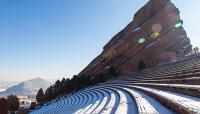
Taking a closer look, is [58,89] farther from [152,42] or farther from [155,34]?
[155,34]

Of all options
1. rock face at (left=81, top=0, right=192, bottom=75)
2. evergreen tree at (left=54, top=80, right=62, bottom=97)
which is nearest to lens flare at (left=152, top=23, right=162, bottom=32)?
rock face at (left=81, top=0, right=192, bottom=75)

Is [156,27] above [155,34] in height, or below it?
above

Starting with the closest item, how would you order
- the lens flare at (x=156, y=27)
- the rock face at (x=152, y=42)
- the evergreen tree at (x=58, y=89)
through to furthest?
the rock face at (x=152, y=42), the evergreen tree at (x=58, y=89), the lens flare at (x=156, y=27)

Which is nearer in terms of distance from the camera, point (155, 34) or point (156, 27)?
point (155, 34)

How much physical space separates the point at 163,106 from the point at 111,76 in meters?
59.1

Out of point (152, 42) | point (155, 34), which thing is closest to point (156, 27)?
point (155, 34)

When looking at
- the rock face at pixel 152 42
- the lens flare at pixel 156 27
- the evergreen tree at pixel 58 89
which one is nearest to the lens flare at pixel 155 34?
the rock face at pixel 152 42

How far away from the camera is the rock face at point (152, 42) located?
73.9 m

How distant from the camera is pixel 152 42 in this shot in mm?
77562

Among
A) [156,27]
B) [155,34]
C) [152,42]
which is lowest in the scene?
[152,42]

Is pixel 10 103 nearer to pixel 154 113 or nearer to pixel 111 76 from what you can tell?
pixel 111 76

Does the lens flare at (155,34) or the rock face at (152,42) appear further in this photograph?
the lens flare at (155,34)

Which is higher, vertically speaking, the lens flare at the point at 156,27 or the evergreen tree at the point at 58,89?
the lens flare at the point at 156,27

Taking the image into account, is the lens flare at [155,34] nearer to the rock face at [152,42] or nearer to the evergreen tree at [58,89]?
the rock face at [152,42]
